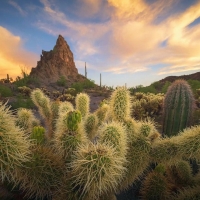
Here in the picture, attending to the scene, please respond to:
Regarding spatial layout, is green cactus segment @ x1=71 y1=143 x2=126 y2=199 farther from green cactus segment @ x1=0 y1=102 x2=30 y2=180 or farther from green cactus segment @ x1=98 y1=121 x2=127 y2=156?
green cactus segment @ x1=0 y1=102 x2=30 y2=180

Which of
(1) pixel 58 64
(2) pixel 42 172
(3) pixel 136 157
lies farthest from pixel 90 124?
(1) pixel 58 64

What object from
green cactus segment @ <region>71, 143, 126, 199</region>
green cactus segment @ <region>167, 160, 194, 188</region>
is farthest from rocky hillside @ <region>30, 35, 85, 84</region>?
green cactus segment @ <region>71, 143, 126, 199</region>

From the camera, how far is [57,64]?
36.3 metres

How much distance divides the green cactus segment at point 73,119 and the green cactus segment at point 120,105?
85cm

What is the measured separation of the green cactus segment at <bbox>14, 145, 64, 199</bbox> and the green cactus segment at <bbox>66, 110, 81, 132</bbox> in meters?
0.34

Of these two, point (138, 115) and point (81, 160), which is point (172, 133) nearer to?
point (138, 115)

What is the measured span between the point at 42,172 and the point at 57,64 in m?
35.5

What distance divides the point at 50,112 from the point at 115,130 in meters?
2.37

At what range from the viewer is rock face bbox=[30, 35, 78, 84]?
32406mm

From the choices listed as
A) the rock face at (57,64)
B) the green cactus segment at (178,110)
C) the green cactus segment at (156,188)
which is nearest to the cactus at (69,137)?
the green cactus segment at (156,188)

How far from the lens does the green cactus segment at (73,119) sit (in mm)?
2127

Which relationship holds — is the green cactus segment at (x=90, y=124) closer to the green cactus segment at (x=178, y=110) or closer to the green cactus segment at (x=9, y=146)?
the green cactus segment at (x=9, y=146)

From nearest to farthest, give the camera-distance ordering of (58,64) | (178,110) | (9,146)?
(9,146), (178,110), (58,64)

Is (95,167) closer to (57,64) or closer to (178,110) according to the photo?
(178,110)
